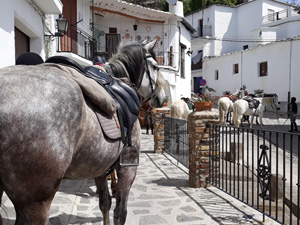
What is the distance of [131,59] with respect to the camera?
129 inches

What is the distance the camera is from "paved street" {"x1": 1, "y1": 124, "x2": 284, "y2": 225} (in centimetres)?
389

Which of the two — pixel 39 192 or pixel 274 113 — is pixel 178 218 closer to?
pixel 39 192

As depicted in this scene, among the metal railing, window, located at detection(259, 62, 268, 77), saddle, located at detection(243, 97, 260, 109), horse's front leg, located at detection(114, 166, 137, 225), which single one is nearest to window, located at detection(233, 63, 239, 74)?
window, located at detection(259, 62, 268, 77)

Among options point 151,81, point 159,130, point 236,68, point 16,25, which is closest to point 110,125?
point 151,81

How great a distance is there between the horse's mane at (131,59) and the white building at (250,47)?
78.0 ft

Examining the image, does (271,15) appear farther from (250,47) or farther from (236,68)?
(236,68)

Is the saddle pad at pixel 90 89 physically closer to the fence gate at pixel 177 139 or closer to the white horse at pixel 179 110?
the fence gate at pixel 177 139

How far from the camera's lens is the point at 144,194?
5.07 m

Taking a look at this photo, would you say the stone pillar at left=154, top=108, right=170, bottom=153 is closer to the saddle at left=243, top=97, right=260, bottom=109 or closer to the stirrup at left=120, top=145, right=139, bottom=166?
the stirrup at left=120, top=145, right=139, bottom=166

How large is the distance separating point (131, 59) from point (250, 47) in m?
33.8

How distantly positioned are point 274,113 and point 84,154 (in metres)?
24.3

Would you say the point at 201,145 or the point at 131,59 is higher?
the point at 131,59

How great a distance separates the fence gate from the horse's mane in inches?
160

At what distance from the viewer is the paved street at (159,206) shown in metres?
3.89
